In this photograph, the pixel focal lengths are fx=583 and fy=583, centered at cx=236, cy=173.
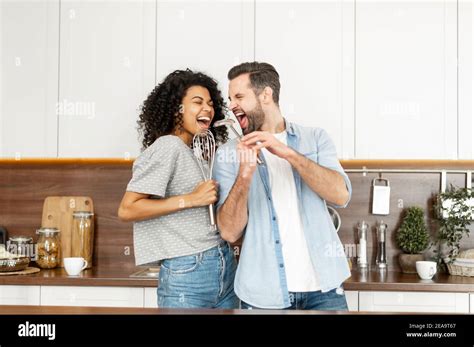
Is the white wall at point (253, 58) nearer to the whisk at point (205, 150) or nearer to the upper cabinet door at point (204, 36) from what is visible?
the upper cabinet door at point (204, 36)

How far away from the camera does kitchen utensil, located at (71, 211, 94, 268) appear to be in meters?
2.55

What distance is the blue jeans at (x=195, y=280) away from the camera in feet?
4.70

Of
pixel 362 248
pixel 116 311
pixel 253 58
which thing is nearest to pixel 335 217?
pixel 362 248

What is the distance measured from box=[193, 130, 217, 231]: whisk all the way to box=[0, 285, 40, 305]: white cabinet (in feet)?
3.03

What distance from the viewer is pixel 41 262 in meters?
2.44

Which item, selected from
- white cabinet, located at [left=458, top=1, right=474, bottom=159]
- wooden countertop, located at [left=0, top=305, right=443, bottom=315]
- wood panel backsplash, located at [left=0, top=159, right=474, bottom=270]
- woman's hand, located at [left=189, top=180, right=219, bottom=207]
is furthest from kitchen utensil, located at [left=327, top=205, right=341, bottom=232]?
wooden countertop, located at [left=0, top=305, right=443, bottom=315]

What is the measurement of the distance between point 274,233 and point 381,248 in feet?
4.08

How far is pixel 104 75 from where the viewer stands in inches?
97.3

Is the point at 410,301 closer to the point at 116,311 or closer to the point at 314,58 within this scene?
the point at 314,58

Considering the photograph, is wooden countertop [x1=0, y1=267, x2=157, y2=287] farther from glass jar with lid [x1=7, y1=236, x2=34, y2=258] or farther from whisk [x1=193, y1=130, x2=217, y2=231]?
whisk [x1=193, y1=130, x2=217, y2=231]

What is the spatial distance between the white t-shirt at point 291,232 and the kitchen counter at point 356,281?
693mm

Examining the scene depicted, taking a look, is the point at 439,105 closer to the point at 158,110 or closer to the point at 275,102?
the point at 275,102
